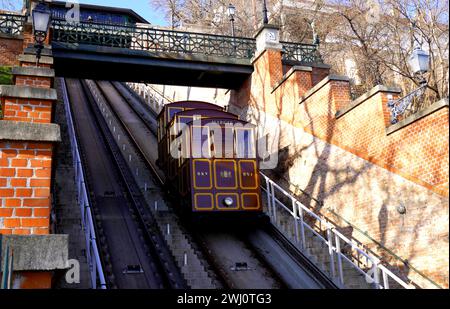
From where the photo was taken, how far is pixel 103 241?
990cm

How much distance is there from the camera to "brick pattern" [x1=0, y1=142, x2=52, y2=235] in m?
3.54

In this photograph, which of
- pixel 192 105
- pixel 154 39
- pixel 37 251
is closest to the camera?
pixel 37 251

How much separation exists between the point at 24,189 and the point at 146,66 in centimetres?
1263

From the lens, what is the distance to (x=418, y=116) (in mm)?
8508

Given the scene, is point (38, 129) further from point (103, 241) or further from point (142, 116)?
point (142, 116)

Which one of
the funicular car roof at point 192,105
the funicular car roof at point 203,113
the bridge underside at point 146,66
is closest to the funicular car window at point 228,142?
the funicular car roof at point 203,113

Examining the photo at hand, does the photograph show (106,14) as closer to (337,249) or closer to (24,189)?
(337,249)

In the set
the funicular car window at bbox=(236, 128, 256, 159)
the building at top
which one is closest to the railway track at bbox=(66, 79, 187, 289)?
the funicular car window at bbox=(236, 128, 256, 159)

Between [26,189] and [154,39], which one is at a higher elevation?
[154,39]

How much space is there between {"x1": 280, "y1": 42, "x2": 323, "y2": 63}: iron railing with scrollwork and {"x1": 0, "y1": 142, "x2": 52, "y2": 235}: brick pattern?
14050 mm

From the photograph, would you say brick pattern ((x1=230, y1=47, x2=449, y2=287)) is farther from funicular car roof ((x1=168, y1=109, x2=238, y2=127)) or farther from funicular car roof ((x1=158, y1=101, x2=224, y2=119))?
funicular car roof ((x1=168, y1=109, x2=238, y2=127))

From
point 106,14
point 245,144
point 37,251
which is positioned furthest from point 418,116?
point 106,14

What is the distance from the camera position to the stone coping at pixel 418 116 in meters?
7.93

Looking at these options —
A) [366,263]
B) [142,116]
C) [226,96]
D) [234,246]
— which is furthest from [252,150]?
[142,116]
